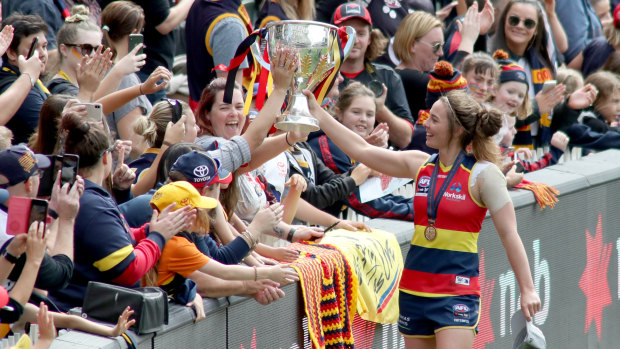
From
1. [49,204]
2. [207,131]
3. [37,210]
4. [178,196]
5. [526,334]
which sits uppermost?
[37,210]

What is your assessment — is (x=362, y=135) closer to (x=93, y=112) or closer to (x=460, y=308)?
(x=460, y=308)

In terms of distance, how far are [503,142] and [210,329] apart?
163 inches

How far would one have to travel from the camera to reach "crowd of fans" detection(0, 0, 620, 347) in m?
4.35

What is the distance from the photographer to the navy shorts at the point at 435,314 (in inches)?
215

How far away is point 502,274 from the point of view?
7.48m

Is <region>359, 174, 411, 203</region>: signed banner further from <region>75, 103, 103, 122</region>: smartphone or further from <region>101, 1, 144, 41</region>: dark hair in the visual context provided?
<region>75, 103, 103, 122</region>: smartphone

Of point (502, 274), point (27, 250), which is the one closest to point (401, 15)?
point (502, 274)

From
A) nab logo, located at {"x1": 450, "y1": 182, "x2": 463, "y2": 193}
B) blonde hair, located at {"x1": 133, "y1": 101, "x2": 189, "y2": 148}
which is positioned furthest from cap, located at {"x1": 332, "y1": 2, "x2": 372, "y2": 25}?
nab logo, located at {"x1": 450, "y1": 182, "x2": 463, "y2": 193}

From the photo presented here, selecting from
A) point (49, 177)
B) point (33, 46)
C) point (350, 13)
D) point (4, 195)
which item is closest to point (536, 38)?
point (350, 13)

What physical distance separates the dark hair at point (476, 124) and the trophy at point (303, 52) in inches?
29.2

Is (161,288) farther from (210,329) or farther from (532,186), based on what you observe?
(532,186)

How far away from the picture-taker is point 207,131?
235 inches

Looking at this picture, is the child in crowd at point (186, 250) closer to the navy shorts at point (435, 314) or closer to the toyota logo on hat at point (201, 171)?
the toyota logo on hat at point (201, 171)

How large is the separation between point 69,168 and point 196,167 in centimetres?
82
